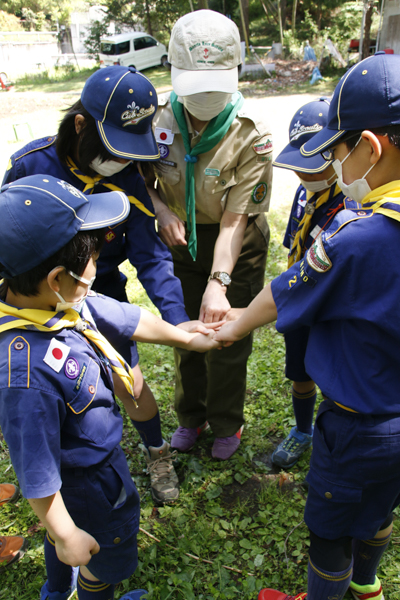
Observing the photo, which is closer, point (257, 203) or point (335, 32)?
point (257, 203)

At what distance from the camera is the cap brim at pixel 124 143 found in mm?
1979

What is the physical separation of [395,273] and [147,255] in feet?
4.33

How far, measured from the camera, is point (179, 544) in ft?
7.93

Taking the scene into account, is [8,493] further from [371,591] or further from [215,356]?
[371,591]

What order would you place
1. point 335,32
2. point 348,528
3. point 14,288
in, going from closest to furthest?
point 14,288 < point 348,528 < point 335,32

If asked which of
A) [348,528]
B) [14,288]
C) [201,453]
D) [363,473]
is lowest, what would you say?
[201,453]

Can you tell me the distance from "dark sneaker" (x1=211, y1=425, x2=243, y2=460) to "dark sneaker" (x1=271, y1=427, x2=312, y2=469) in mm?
248

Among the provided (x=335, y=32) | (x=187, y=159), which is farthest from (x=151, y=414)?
(x=335, y=32)

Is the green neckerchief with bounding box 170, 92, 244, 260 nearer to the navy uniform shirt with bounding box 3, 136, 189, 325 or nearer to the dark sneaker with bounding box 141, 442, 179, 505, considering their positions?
the navy uniform shirt with bounding box 3, 136, 189, 325

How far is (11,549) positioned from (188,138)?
90.1 inches

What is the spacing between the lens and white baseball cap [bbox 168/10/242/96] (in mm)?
2047

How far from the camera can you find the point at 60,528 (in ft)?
4.81

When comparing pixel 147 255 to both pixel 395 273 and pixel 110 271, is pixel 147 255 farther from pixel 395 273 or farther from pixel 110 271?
pixel 395 273

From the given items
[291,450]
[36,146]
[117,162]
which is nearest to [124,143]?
[117,162]
